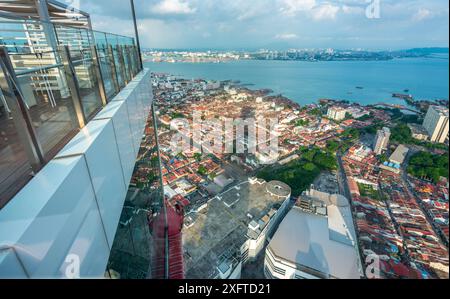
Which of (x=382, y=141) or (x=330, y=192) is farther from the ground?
(x=382, y=141)

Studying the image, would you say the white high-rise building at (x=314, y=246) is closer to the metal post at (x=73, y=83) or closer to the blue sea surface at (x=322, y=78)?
the metal post at (x=73, y=83)

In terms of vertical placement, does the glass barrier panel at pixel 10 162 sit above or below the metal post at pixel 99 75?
below

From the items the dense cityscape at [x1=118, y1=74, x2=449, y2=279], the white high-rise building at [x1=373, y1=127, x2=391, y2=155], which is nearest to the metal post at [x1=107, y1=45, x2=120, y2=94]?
the dense cityscape at [x1=118, y1=74, x2=449, y2=279]

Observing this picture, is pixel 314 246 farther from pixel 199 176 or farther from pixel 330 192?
pixel 199 176

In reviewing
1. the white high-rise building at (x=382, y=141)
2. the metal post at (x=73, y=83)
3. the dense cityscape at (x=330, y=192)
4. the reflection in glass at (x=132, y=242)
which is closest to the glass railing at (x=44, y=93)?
the metal post at (x=73, y=83)

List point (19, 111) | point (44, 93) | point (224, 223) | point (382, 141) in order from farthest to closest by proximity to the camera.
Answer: point (382, 141)
point (224, 223)
point (44, 93)
point (19, 111)

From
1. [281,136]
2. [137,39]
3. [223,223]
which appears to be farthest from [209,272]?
[281,136]

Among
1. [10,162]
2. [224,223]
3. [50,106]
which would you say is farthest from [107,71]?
[224,223]
